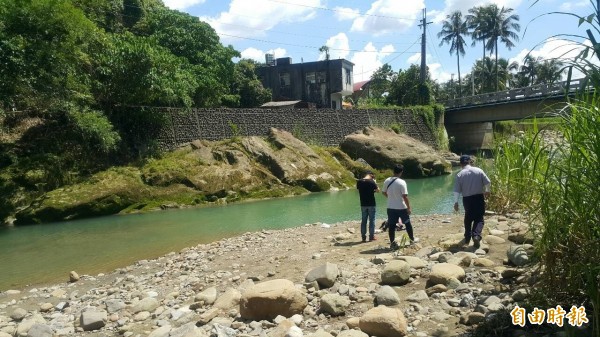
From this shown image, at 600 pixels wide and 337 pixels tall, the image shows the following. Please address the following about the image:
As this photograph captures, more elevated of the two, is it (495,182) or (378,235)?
(495,182)

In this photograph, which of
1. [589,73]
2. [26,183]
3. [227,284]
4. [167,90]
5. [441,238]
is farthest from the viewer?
[167,90]

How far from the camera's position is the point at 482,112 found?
139 ft

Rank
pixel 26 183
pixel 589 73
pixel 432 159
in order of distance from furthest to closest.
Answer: pixel 432 159
pixel 26 183
pixel 589 73

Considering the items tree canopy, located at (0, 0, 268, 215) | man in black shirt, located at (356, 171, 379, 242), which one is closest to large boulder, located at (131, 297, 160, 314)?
man in black shirt, located at (356, 171, 379, 242)

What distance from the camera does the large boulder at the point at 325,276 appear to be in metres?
6.46

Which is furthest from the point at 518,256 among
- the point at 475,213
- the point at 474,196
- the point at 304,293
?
the point at 304,293

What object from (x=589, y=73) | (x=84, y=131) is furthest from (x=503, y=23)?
(x=589, y=73)

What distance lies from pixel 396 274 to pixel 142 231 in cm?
1211

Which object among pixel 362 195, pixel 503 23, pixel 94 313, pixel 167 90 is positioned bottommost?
pixel 94 313

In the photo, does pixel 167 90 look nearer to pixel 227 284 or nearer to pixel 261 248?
pixel 261 248

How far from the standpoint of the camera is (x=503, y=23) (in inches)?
2345

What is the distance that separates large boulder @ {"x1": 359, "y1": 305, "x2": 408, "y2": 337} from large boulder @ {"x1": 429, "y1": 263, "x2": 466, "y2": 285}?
108cm

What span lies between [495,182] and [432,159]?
21.4 metres

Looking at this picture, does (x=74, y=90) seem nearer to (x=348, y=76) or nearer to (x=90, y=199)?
(x=90, y=199)
